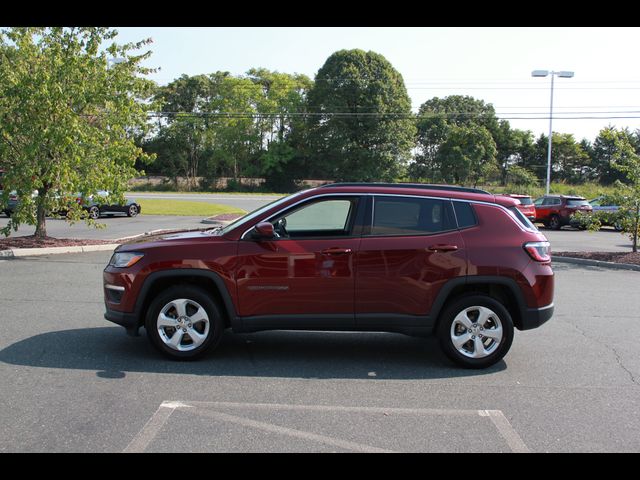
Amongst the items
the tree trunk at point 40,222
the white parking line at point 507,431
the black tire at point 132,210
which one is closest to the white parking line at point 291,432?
the white parking line at point 507,431

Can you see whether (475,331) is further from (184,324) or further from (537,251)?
(184,324)

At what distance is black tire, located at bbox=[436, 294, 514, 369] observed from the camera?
5723 millimetres

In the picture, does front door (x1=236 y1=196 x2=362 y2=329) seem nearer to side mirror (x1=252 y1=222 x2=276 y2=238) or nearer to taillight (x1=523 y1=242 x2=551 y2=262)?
side mirror (x1=252 y1=222 x2=276 y2=238)

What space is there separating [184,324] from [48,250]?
978 centimetres

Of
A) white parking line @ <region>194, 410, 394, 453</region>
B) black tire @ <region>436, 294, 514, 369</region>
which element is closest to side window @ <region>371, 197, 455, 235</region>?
black tire @ <region>436, 294, 514, 369</region>

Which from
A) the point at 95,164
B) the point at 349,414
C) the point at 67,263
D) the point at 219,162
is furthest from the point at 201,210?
the point at 219,162

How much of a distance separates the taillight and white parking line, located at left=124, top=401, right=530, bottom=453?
178 cm

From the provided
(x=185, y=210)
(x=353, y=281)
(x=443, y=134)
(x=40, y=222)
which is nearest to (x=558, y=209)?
(x=185, y=210)

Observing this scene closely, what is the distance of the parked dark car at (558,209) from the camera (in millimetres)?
26219

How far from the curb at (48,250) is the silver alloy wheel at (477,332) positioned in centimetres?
1129

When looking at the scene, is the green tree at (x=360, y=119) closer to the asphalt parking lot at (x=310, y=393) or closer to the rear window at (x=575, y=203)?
the rear window at (x=575, y=203)

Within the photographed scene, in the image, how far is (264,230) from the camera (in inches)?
222

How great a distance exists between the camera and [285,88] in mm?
65000

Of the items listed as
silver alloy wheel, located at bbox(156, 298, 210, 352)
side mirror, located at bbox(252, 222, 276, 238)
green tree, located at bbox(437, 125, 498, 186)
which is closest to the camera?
side mirror, located at bbox(252, 222, 276, 238)
